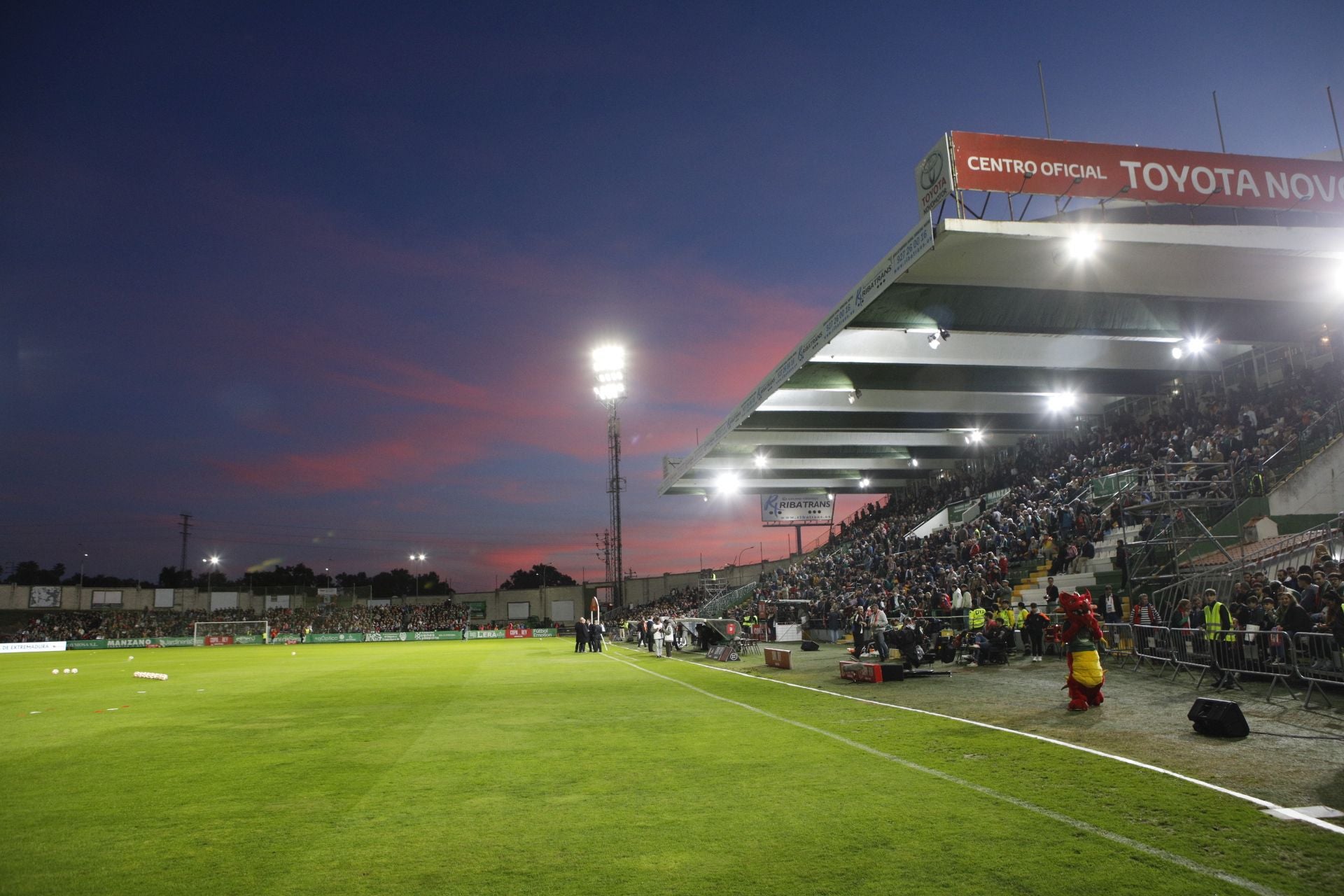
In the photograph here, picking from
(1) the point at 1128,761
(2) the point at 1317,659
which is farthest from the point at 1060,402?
(1) the point at 1128,761

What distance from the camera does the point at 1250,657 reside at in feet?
42.0

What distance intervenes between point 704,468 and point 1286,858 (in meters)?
42.0

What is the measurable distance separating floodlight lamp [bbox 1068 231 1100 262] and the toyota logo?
3.45 meters

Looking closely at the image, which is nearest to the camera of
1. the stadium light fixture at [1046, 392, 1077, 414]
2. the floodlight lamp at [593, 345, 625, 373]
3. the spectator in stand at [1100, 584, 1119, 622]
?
the spectator in stand at [1100, 584, 1119, 622]

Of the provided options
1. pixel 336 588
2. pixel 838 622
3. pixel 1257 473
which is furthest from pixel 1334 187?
pixel 336 588

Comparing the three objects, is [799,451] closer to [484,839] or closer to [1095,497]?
[1095,497]

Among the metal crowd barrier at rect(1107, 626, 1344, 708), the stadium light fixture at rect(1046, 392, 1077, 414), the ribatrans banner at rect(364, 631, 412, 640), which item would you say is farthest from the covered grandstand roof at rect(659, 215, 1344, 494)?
the ribatrans banner at rect(364, 631, 412, 640)

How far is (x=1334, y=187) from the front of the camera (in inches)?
770

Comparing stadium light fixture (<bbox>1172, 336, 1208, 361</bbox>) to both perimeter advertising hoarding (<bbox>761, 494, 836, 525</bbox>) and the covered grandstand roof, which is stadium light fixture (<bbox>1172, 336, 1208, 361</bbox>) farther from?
perimeter advertising hoarding (<bbox>761, 494, 836, 525</bbox>)

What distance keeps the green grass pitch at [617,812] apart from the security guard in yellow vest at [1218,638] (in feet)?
18.9

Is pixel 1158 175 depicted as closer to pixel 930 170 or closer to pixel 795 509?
pixel 930 170

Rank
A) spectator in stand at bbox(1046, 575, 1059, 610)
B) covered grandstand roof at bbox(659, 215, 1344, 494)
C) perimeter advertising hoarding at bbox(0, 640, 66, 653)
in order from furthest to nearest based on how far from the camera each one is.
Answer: perimeter advertising hoarding at bbox(0, 640, 66, 653), covered grandstand roof at bbox(659, 215, 1344, 494), spectator in stand at bbox(1046, 575, 1059, 610)

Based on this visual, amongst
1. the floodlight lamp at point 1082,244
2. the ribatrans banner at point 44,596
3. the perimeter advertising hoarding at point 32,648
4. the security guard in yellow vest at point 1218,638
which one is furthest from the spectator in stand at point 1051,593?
the ribatrans banner at point 44,596

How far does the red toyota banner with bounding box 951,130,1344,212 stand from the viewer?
60.7 ft
